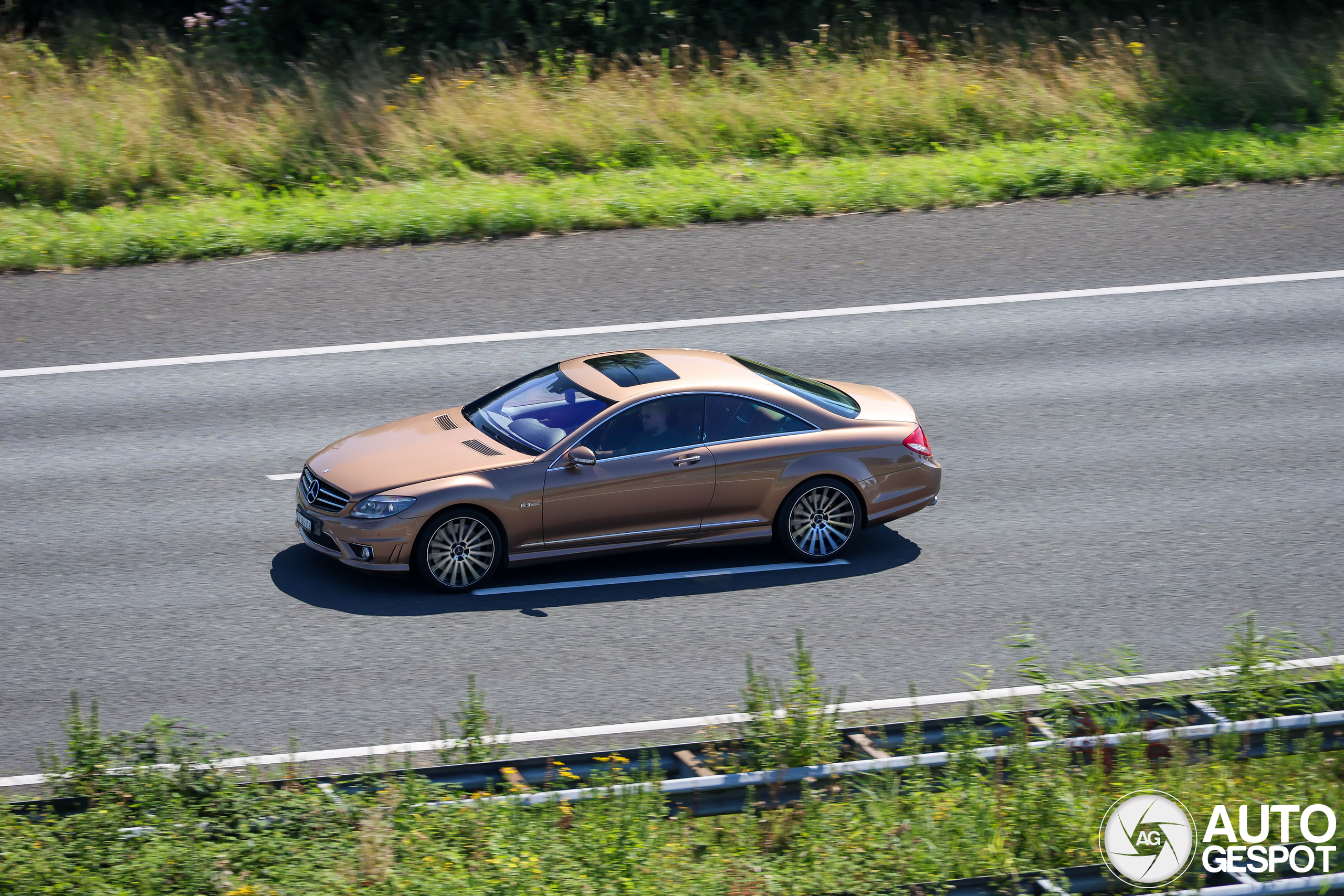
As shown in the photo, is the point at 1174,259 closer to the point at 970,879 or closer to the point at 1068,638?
the point at 1068,638

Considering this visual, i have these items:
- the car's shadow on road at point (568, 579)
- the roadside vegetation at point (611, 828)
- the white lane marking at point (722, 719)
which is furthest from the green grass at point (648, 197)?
the roadside vegetation at point (611, 828)

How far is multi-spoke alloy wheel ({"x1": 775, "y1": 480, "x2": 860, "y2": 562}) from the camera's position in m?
10.6

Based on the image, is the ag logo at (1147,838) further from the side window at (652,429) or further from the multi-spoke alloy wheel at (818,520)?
the side window at (652,429)

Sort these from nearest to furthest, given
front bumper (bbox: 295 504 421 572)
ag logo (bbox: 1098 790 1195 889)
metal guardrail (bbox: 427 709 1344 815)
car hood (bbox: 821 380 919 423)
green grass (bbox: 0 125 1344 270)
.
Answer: ag logo (bbox: 1098 790 1195 889) < metal guardrail (bbox: 427 709 1344 815) < front bumper (bbox: 295 504 421 572) < car hood (bbox: 821 380 919 423) < green grass (bbox: 0 125 1344 270)

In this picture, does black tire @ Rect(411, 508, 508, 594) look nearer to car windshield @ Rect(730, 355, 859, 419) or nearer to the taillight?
car windshield @ Rect(730, 355, 859, 419)

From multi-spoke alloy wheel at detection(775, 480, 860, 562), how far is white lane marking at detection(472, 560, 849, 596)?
0.10 m

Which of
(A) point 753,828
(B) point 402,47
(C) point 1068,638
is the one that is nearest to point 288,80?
(B) point 402,47

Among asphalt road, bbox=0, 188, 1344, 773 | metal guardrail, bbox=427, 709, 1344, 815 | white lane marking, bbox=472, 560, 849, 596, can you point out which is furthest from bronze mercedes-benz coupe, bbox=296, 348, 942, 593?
metal guardrail, bbox=427, 709, 1344, 815

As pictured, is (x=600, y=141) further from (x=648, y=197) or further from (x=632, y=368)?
(x=632, y=368)

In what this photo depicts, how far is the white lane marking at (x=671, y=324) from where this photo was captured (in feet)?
46.6

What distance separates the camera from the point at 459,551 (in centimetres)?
995
